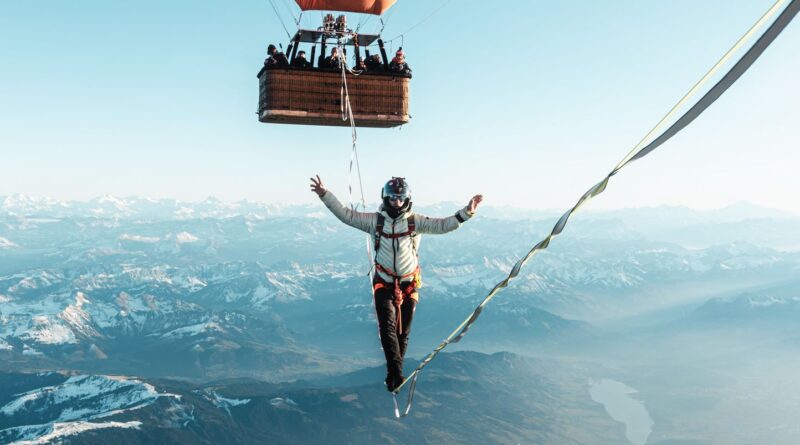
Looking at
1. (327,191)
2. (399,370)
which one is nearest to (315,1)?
(327,191)

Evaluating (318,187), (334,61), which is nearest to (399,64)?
(334,61)

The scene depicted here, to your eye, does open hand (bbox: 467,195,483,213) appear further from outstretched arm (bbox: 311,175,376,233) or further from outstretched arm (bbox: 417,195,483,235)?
outstretched arm (bbox: 311,175,376,233)

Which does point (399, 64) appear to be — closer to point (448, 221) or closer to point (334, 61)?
point (334, 61)

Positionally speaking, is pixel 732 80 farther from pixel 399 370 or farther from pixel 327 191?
pixel 399 370

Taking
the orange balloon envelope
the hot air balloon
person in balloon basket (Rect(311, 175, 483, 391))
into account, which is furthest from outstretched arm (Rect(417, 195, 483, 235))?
the orange balloon envelope

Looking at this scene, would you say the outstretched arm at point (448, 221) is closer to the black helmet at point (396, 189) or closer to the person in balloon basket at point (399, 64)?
the black helmet at point (396, 189)

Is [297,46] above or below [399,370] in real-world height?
above

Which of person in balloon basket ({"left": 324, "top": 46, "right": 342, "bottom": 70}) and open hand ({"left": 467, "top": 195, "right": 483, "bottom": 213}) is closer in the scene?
open hand ({"left": 467, "top": 195, "right": 483, "bottom": 213})
